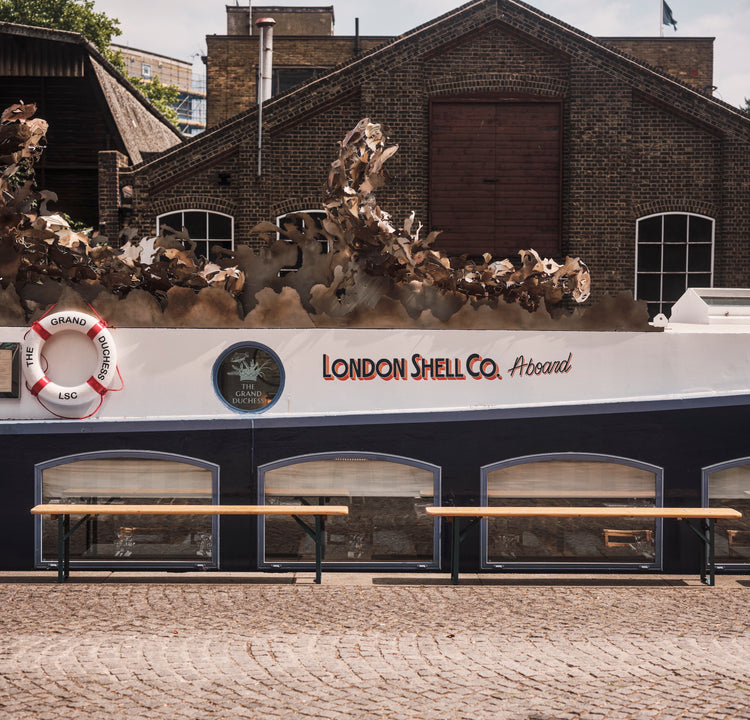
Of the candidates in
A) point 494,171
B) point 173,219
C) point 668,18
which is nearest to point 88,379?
point 173,219

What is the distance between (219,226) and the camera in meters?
20.6

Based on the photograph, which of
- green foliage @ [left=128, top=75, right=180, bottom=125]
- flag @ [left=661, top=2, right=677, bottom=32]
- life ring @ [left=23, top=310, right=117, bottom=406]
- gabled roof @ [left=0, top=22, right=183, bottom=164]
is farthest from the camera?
green foliage @ [left=128, top=75, right=180, bottom=125]

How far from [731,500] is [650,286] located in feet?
34.3

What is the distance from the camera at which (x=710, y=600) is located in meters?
9.78

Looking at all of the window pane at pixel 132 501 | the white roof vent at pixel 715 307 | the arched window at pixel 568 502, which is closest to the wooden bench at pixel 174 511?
the window pane at pixel 132 501

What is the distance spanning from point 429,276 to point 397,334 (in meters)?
0.82

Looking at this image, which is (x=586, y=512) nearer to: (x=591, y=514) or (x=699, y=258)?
(x=591, y=514)

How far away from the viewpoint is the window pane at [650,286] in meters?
20.5

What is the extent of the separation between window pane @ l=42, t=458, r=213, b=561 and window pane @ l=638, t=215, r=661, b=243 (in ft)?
43.2

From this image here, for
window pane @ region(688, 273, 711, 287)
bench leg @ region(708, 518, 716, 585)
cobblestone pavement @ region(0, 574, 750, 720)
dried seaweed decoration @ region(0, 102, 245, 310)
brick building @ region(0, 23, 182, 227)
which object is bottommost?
cobblestone pavement @ region(0, 574, 750, 720)

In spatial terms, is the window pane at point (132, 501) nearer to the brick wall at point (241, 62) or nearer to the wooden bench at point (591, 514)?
the wooden bench at point (591, 514)

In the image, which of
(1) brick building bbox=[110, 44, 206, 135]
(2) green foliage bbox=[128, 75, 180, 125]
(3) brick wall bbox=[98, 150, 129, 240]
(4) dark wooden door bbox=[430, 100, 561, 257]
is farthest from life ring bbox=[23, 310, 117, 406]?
(1) brick building bbox=[110, 44, 206, 135]

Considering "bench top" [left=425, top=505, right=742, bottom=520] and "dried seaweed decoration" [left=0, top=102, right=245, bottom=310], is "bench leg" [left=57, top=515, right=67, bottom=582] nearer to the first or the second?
"dried seaweed decoration" [left=0, top=102, right=245, bottom=310]

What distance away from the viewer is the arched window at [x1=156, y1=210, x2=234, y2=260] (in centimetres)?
2044
